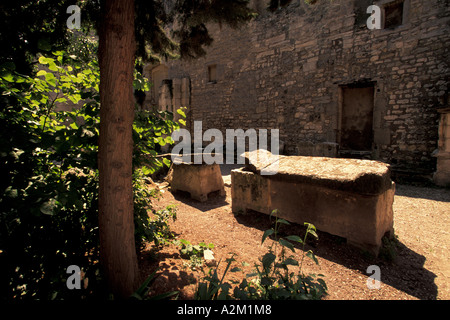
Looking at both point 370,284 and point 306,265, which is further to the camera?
point 306,265

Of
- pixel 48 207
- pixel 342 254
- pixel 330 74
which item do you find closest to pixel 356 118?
pixel 330 74

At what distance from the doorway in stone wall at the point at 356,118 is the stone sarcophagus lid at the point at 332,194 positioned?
5.32 meters

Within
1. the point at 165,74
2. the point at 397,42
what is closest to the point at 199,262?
the point at 397,42

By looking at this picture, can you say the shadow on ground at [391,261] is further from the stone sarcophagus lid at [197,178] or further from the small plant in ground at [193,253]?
the stone sarcophagus lid at [197,178]

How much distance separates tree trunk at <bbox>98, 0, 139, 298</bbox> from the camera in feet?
4.85

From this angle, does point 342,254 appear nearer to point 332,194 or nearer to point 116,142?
point 332,194

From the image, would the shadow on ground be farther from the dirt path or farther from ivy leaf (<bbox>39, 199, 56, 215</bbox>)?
ivy leaf (<bbox>39, 199, 56, 215</bbox>)

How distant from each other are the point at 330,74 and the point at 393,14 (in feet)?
7.64

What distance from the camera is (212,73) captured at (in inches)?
457

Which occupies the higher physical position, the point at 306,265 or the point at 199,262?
the point at 199,262

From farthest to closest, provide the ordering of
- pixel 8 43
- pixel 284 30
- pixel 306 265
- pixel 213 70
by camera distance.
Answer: pixel 213 70 < pixel 284 30 < pixel 306 265 < pixel 8 43
